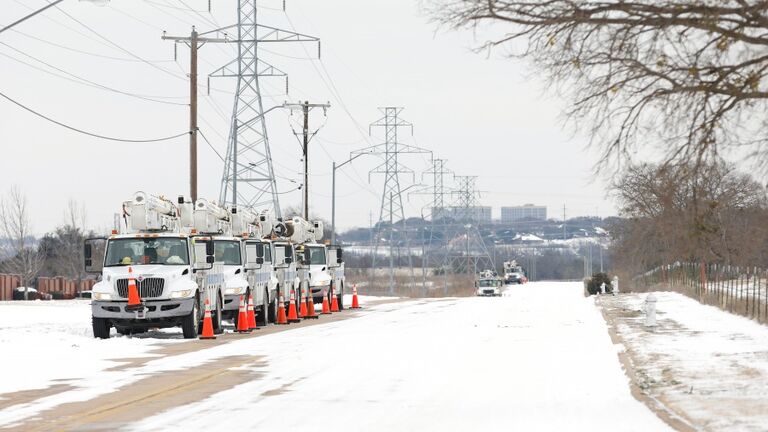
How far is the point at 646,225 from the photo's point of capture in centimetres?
7175

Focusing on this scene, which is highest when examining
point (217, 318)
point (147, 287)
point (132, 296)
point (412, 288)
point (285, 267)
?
point (285, 267)

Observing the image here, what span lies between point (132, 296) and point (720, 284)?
3551 centimetres

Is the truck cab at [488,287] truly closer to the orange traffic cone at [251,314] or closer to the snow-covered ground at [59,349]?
the snow-covered ground at [59,349]

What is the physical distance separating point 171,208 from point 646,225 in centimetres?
4388

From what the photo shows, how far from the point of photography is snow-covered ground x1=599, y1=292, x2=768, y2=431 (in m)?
14.3

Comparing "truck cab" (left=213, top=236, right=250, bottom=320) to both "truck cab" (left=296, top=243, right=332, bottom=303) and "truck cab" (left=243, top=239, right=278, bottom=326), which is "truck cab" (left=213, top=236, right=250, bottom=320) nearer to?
"truck cab" (left=243, top=239, right=278, bottom=326)

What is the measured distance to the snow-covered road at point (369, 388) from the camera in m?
13.9

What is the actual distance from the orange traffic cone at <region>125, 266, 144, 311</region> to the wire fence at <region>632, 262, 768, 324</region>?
15.1 m

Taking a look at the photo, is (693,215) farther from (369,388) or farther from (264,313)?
(264,313)

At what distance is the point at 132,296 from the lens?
1172 inches

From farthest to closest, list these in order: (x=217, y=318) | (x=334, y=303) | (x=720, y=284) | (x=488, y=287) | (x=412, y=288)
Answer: (x=412, y=288) → (x=488, y=287) → (x=720, y=284) → (x=334, y=303) → (x=217, y=318)

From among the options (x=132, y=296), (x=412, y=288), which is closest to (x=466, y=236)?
(x=412, y=288)

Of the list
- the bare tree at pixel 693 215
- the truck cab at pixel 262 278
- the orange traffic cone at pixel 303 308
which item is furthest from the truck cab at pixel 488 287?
the truck cab at pixel 262 278

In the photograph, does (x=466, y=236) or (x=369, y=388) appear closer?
(x=369, y=388)
